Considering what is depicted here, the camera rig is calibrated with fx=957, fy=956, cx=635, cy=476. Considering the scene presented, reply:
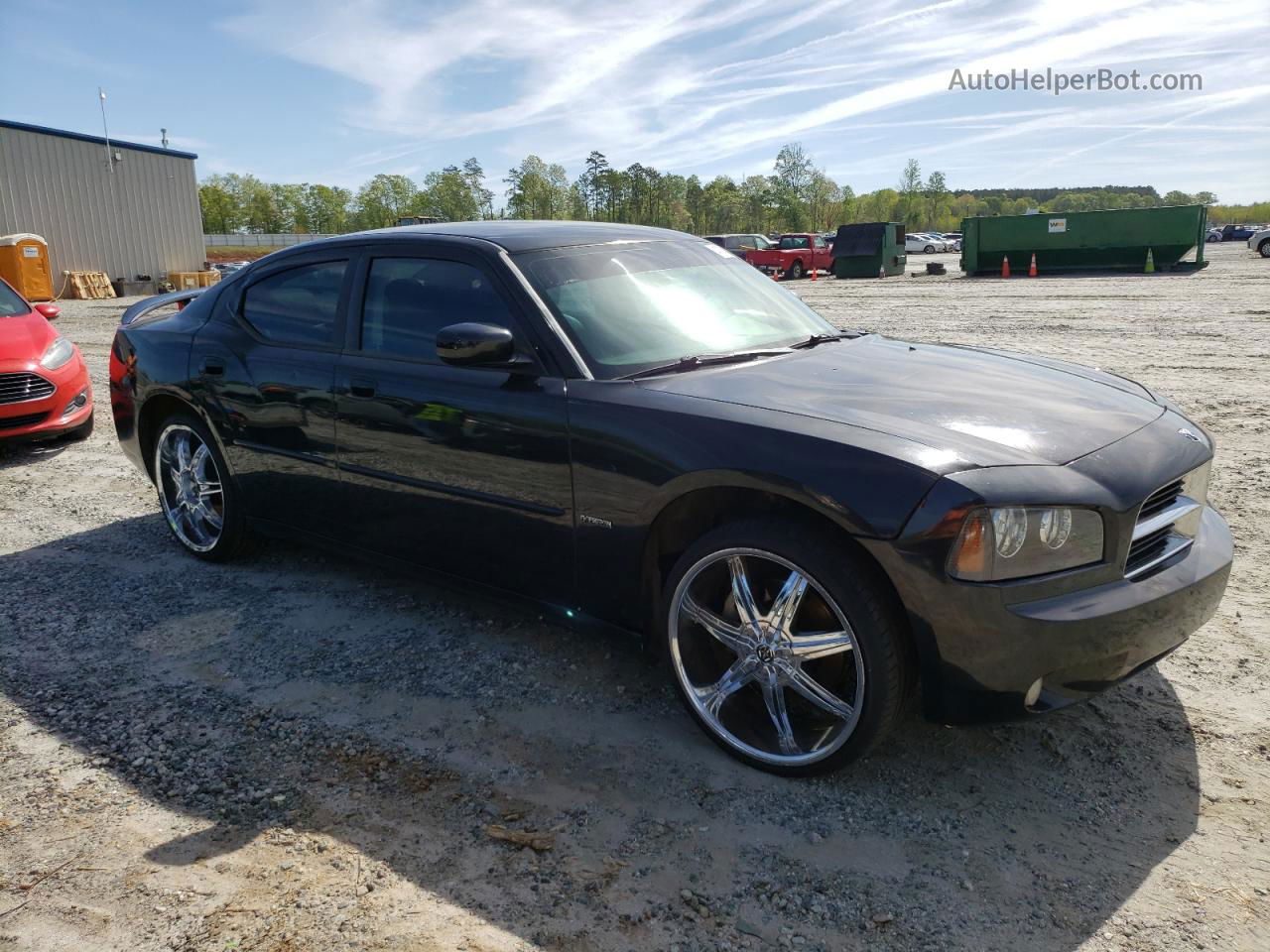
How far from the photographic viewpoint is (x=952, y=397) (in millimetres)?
3029

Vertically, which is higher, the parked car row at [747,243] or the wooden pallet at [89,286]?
the parked car row at [747,243]

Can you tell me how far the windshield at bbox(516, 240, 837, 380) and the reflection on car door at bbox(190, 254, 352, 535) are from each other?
108 centimetres

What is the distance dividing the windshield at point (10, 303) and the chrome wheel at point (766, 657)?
775cm

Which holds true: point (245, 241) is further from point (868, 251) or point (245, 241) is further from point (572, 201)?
point (868, 251)

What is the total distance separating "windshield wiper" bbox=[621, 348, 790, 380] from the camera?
3258mm

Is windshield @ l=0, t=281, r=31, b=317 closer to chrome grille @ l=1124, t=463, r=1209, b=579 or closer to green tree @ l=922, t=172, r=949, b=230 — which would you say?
chrome grille @ l=1124, t=463, r=1209, b=579

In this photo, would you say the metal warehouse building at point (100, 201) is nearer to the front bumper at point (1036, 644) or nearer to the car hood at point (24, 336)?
the car hood at point (24, 336)

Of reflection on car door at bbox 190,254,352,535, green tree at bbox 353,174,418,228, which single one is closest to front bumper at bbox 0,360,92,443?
reflection on car door at bbox 190,254,352,535

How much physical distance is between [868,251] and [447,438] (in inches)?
1343

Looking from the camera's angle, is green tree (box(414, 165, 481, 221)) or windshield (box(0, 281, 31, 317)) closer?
windshield (box(0, 281, 31, 317))

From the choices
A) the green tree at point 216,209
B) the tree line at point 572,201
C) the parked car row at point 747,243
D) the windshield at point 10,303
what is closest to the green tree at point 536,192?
the tree line at point 572,201

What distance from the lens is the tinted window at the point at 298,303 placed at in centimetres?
409

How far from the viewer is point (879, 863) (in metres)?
2.50

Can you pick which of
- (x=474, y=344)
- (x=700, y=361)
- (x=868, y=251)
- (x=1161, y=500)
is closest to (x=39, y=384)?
(x=474, y=344)
